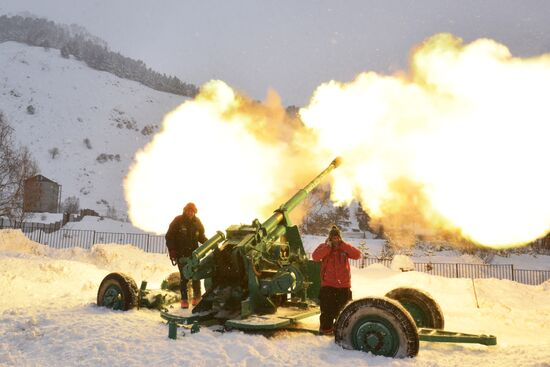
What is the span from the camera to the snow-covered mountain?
247 ft

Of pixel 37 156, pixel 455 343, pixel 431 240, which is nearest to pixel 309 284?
pixel 455 343

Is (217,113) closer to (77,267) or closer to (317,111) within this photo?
(317,111)

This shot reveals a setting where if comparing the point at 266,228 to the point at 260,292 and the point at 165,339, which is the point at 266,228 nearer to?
the point at 260,292

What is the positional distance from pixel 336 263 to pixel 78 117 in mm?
92366

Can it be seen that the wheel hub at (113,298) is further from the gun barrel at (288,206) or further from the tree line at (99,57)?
the tree line at (99,57)

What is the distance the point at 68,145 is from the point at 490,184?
8281 centimetres

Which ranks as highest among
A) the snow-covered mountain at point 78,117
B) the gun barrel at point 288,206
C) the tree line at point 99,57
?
the tree line at point 99,57

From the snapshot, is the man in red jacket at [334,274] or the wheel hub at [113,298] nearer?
the man in red jacket at [334,274]

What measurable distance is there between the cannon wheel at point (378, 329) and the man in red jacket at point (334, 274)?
43.4 inches

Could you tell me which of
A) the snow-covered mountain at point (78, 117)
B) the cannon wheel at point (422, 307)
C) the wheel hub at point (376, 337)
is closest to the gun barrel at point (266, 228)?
the cannon wheel at point (422, 307)

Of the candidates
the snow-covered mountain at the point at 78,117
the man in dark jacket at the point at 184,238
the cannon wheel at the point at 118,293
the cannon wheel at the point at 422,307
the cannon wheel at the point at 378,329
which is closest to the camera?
the cannon wheel at the point at 378,329

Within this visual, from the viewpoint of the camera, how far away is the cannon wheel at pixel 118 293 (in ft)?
29.7

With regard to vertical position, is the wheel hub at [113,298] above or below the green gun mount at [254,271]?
below

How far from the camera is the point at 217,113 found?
15.1 meters
